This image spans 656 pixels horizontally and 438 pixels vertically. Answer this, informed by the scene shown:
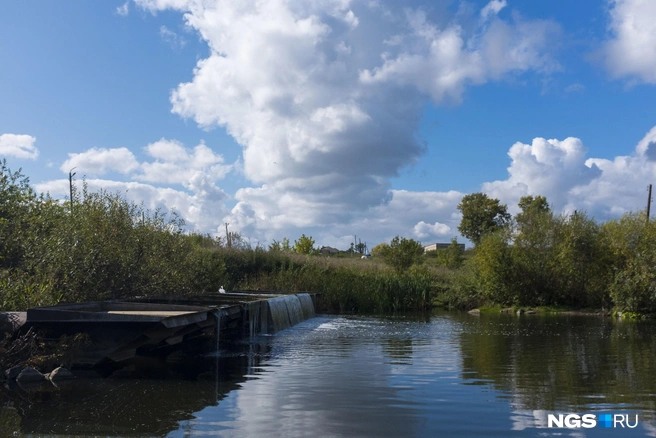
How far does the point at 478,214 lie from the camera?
2376 inches

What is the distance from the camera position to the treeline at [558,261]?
28141 millimetres

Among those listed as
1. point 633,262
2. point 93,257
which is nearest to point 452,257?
point 633,262

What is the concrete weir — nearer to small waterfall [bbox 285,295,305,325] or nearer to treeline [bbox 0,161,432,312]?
treeline [bbox 0,161,432,312]

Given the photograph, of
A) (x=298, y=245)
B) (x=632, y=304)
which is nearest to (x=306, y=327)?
(x=632, y=304)

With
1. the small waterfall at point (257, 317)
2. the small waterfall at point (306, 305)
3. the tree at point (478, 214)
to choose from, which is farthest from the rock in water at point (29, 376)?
the tree at point (478, 214)

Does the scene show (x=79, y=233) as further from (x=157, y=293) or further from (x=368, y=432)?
(x=368, y=432)

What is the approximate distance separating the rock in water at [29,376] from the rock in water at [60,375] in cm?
17

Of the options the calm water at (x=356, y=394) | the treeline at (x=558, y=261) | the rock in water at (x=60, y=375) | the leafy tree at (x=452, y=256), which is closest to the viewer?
the calm water at (x=356, y=394)

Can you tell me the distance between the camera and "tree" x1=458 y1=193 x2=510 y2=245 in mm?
59844

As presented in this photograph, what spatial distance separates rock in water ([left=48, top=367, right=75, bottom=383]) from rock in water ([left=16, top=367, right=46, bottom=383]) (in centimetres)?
17

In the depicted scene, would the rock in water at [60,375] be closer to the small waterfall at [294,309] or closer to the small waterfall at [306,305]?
the small waterfall at [294,309]

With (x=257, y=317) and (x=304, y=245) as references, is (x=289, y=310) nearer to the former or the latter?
(x=257, y=317)

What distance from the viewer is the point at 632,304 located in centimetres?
2606

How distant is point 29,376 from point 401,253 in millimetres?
31144
